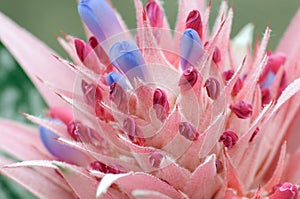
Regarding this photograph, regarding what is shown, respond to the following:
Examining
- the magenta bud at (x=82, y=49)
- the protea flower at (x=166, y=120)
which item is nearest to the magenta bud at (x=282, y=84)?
the protea flower at (x=166, y=120)

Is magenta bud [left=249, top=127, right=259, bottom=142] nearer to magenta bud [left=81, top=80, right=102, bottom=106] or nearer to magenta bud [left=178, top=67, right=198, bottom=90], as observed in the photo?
magenta bud [left=178, top=67, right=198, bottom=90]

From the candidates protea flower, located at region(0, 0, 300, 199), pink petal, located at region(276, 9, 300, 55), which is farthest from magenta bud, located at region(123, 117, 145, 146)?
pink petal, located at region(276, 9, 300, 55)

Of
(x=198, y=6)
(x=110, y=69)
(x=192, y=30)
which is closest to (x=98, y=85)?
(x=110, y=69)

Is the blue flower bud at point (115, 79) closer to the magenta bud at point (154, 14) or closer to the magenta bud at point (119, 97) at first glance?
the magenta bud at point (119, 97)

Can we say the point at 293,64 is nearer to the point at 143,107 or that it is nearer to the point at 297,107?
the point at 297,107

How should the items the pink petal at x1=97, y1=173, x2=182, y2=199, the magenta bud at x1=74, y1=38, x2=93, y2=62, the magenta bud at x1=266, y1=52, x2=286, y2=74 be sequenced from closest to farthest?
the pink petal at x1=97, y1=173, x2=182, y2=199, the magenta bud at x1=74, y1=38, x2=93, y2=62, the magenta bud at x1=266, y1=52, x2=286, y2=74

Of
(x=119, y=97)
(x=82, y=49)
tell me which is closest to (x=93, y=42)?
(x=82, y=49)
